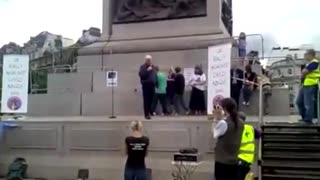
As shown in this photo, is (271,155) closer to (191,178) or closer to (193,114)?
(191,178)

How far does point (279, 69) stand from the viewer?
25312 millimetres

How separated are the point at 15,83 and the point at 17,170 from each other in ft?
8.10

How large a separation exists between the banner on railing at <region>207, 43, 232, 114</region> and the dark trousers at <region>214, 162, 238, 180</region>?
5.16 metres

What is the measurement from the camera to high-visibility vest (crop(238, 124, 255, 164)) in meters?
8.41

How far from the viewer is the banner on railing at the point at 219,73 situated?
13281 mm

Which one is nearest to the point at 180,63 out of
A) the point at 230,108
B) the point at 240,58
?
the point at 240,58

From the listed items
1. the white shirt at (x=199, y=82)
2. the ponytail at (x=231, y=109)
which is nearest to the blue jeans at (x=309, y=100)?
the white shirt at (x=199, y=82)

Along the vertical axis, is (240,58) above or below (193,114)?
above

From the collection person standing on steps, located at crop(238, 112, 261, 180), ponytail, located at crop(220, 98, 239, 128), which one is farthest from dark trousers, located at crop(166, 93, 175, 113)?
ponytail, located at crop(220, 98, 239, 128)

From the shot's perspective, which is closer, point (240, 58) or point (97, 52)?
point (240, 58)

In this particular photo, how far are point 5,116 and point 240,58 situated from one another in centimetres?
733

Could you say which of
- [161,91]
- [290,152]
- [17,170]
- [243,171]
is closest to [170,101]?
[161,91]

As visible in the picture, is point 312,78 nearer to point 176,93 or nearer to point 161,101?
point 176,93

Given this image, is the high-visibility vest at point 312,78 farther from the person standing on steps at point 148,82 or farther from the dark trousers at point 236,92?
the person standing on steps at point 148,82
